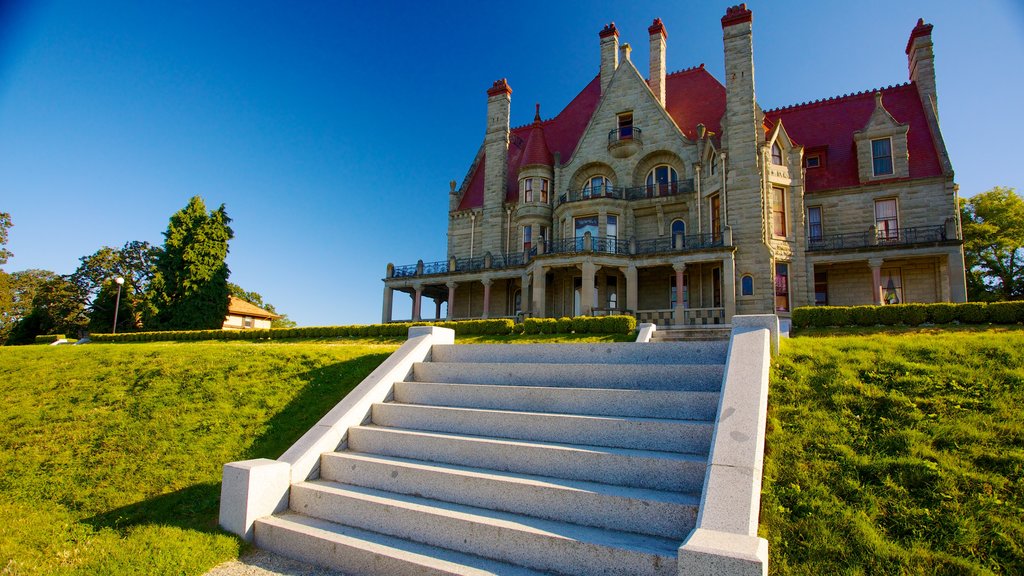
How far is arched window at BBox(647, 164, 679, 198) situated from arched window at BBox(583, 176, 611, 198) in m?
2.57

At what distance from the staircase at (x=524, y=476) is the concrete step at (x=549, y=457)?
1 centimetres

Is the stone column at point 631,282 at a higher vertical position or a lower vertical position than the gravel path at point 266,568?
higher

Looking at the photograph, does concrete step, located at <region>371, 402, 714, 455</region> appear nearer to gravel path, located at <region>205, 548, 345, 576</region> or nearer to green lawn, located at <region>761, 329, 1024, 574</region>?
green lawn, located at <region>761, 329, 1024, 574</region>

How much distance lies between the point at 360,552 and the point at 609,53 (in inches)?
1394

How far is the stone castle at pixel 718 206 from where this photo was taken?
85.1 ft

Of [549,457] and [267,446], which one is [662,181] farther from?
[267,446]

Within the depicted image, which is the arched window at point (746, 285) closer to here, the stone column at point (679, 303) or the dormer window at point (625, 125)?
the stone column at point (679, 303)

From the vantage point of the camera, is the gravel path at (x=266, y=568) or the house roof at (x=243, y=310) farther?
the house roof at (x=243, y=310)

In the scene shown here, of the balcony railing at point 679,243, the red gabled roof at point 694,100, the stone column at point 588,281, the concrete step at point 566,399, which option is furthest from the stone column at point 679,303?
the concrete step at point 566,399

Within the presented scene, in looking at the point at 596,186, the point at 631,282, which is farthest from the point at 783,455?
the point at 596,186

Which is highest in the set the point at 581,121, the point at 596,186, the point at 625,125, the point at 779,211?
the point at 581,121

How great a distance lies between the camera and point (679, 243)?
26391 mm

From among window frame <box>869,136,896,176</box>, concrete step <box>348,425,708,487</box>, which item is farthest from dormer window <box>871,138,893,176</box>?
concrete step <box>348,425,708,487</box>

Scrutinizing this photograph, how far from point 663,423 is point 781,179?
25.5m
